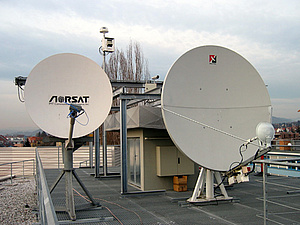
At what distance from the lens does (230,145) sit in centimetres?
797

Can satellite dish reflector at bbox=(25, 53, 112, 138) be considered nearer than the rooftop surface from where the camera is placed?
No

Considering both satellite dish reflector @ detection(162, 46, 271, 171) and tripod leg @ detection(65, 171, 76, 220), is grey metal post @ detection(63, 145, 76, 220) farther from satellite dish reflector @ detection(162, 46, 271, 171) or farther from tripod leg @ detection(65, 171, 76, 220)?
satellite dish reflector @ detection(162, 46, 271, 171)

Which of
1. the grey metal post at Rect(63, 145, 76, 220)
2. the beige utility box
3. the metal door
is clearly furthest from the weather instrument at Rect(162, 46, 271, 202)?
the metal door

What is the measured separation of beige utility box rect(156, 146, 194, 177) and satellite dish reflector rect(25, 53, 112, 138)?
3479 millimetres

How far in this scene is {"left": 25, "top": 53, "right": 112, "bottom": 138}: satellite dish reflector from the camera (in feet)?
22.9

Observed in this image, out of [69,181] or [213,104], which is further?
[213,104]

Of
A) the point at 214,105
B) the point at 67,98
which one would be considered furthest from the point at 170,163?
the point at 67,98

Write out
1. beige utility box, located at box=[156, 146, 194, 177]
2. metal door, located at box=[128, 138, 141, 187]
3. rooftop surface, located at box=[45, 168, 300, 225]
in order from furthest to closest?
→ metal door, located at box=[128, 138, 141, 187] < beige utility box, located at box=[156, 146, 194, 177] < rooftop surface, located at box=[45, 168, 300, 225]

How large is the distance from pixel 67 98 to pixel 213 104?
11.5 feet

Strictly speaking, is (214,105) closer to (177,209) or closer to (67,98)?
(177,209)

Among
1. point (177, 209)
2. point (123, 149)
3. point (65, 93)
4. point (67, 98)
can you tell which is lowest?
point (177, 209)

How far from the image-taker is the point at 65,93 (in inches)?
287

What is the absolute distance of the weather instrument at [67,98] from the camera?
697 cm

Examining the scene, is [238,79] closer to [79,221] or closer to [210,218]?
[210,218]
